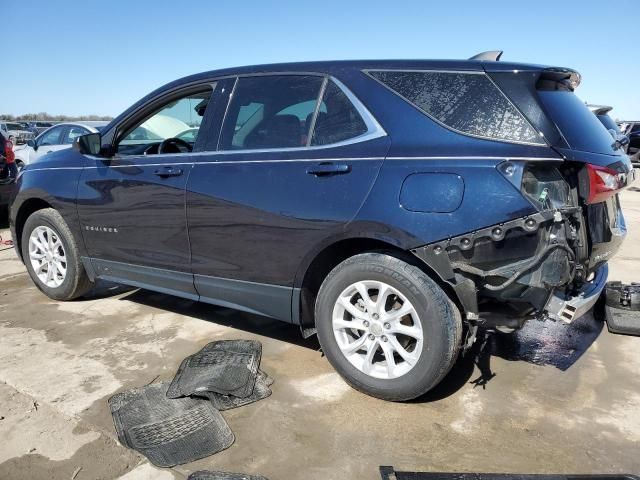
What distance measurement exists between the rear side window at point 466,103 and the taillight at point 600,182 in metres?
0.30

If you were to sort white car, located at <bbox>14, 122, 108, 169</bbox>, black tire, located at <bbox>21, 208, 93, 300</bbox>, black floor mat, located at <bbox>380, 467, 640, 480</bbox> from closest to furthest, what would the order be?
black floor mat, located at <bbox>380, 467, 640, 480</bbox> < black tire, located at <bbox>21, 208, 93, 300</bbox> < white car, located at <bbox>14, 122, 108, 169</bbox>

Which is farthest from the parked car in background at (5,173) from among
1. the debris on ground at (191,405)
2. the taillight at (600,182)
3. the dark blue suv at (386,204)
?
the taillight at (600,182)

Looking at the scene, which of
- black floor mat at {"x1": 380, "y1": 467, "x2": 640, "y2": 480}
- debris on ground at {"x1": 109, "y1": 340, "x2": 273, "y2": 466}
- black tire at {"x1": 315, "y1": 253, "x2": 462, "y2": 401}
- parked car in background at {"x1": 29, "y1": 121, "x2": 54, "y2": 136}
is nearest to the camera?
black floor mat at {"x1": 380, "y1": 467, "x2": 640, "y2": 480}

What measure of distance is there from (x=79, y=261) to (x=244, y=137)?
2053 millimetres

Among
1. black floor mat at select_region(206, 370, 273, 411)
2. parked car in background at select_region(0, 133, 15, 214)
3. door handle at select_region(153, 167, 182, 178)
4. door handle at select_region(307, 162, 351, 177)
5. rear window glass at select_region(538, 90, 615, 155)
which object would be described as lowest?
black floor mat at select_region(206, 370, 273, 411)

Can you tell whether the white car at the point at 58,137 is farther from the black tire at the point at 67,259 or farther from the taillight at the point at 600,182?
the taillight at the point at 600,182

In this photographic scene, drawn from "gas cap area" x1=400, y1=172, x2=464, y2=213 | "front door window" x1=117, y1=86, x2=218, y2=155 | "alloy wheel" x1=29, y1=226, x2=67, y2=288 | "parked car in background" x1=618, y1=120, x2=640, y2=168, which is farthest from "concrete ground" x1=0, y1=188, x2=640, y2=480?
"parked car in background" x1=618, y1=120, x2=640, y2=168

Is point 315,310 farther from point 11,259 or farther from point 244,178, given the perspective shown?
point 11,259

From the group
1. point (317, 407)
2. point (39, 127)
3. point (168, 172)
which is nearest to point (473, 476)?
point (317, 407)

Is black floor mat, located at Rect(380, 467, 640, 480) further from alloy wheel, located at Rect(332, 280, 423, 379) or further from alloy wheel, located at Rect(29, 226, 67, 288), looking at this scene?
alloy wheel, located at Rect(29, 226, 67, 288)

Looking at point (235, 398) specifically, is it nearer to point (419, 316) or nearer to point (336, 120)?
point (419, 316)

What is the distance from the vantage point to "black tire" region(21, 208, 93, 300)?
4387 millimetres

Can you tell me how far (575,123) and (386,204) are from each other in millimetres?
1084

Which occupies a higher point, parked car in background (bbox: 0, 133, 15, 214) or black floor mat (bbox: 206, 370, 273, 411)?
parked car in background (bbox: 0, 133, 15, 214)
